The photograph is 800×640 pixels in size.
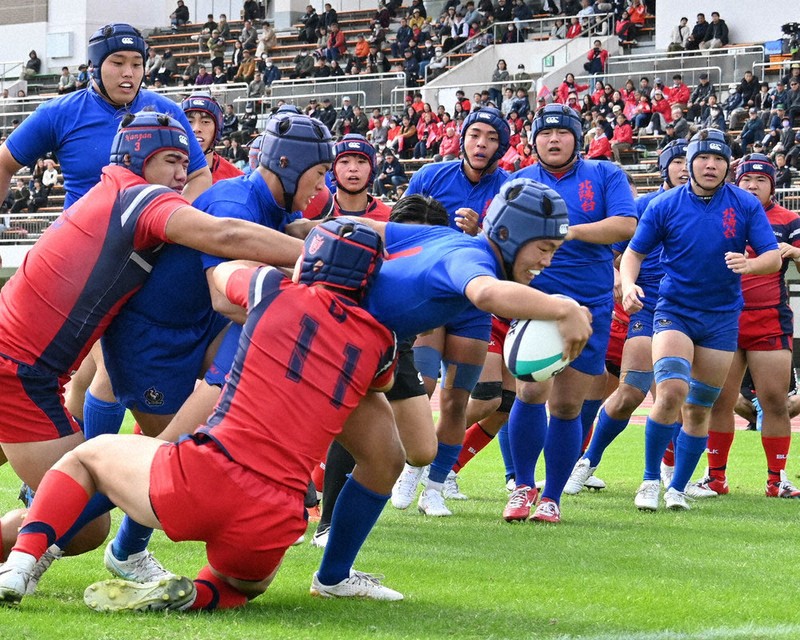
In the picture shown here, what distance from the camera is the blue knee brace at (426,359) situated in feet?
25.4

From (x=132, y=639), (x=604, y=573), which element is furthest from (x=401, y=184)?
(x=132, y=639)

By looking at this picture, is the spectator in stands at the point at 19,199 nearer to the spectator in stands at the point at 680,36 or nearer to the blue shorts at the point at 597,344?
the spectator in stands at the point at 680,36

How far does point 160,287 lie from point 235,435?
3.84 feet

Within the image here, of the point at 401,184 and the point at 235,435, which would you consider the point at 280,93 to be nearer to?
the point at 401,184

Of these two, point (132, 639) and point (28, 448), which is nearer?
point (132, 639)

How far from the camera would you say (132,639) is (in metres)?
4.17

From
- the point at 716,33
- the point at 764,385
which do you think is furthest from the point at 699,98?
the point at 764,385

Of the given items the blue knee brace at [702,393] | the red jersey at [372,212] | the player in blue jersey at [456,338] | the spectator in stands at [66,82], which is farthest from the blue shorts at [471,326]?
the spectator in stands at [66,82]

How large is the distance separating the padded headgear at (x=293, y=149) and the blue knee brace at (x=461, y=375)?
265 cm

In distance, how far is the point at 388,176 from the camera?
26344 millimetres

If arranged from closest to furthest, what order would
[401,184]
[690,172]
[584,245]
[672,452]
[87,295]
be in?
1. [87,295]
2. [584,245]
3. [690,172]
4. [672,452]
5. [401,184]

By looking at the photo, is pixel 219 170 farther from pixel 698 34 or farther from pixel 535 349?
pixel 698 34

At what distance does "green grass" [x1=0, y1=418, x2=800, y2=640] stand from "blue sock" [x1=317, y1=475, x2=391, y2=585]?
16cm

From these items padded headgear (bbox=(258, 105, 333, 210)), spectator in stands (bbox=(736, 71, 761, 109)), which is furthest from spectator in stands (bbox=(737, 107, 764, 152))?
padded headgear (bbox=(258, 105, 333, 210))
